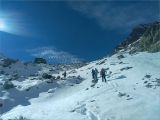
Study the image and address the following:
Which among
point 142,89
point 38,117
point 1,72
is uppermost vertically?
point 1,72

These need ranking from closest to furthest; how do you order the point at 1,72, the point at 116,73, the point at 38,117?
1. the point at 38,117
2. the point at 116,73
3. the point at 1,72

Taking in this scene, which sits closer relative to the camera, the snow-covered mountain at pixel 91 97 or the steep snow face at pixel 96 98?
the steep snow face at pixel 96 98

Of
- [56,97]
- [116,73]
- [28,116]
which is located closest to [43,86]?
[56,97]

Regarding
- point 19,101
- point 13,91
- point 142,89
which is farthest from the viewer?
point 13,91

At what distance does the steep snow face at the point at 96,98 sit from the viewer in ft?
99.7

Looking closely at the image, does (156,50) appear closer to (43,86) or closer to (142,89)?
(43,86)

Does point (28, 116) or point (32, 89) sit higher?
point (32, 89)

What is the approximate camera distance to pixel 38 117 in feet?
104

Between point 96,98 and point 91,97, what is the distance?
0.88m

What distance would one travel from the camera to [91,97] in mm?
36562

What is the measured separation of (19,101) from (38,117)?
1006 cm

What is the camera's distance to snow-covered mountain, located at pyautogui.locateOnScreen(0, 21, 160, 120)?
30.5 meters

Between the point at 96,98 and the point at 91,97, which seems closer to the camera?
the point at 96,98

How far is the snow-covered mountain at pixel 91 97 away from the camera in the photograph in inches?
1200
